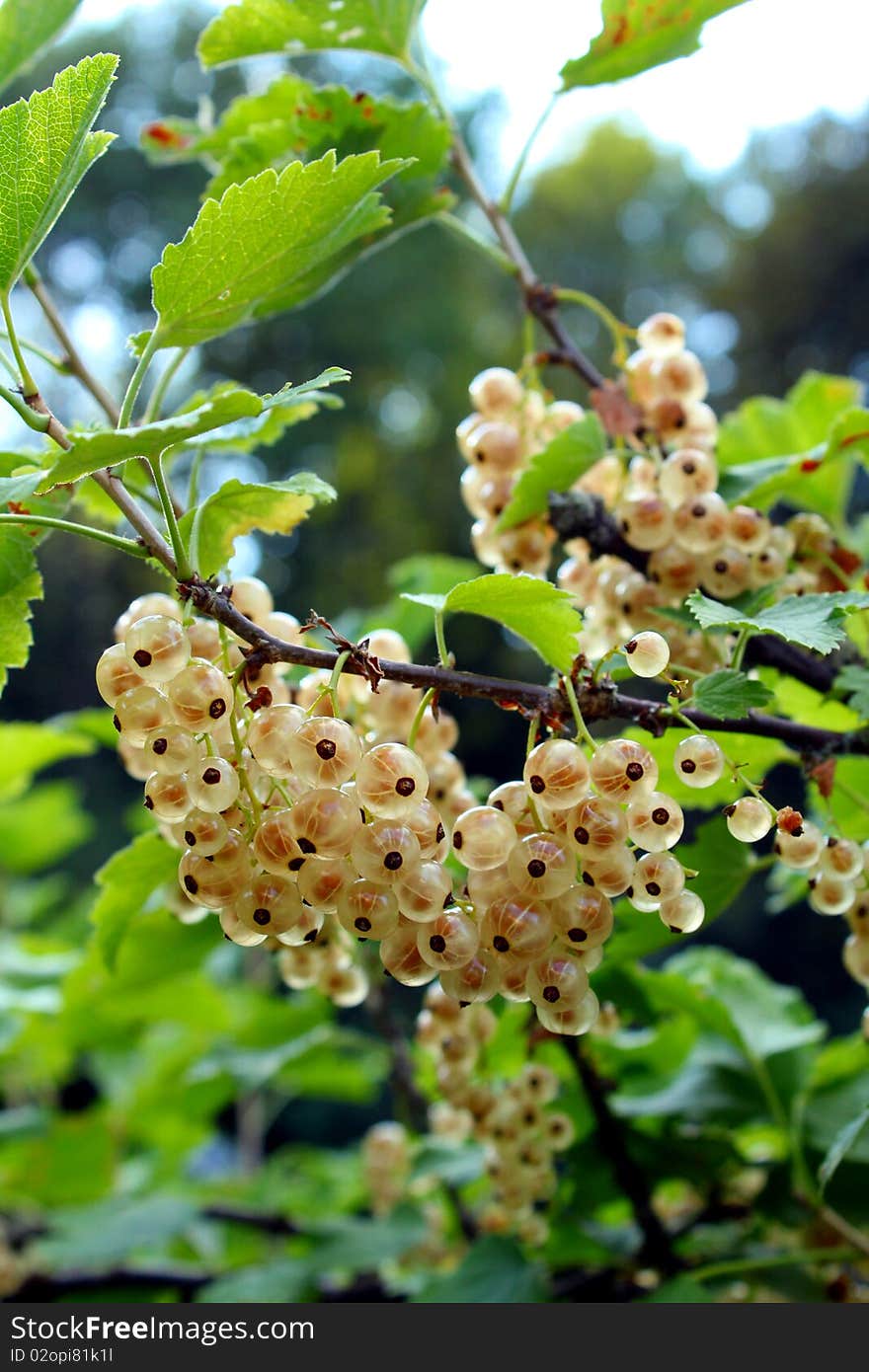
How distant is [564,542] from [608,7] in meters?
0.40

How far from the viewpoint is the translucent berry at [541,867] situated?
0.51 m

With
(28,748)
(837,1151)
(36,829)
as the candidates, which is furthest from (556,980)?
(36,829)

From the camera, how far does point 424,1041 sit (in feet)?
2.98

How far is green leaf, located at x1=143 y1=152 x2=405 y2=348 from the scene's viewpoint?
534 millimetres

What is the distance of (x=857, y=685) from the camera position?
0.63 meters

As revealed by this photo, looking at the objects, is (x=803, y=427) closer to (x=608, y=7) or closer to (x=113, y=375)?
(x=608, y=7)

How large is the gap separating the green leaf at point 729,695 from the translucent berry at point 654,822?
54 millimetres

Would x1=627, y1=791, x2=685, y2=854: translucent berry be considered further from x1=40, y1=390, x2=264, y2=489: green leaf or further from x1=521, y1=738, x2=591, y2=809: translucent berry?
x1=40, y1=390, x2=264, y2=489: green leaf

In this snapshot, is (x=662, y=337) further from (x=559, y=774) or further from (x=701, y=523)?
(x=559, y=774)

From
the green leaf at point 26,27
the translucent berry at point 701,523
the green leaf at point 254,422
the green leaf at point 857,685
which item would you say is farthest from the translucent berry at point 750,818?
the green leaf at point 26,27

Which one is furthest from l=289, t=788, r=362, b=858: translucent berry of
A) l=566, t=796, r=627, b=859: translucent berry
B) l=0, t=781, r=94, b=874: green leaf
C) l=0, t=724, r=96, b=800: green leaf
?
l=0, t=781, r=94, b=874: green leaf

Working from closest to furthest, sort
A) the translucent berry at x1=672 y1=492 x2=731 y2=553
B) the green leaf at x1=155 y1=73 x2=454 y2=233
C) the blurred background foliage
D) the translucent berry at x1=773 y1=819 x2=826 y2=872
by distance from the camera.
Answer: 1. the translucent berry at x1=773 y1=819 x2=826 y2=872
2. the translucent berry at x1=672 y1=492 x2=731 y2=553
3. the green leaf at x1=155 y1=73 x2=454 y2=233
4. the blurred background foliage

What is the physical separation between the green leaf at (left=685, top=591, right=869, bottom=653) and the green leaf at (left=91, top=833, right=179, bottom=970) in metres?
0.38

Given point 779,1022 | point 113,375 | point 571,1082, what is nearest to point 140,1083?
point 571,1082
